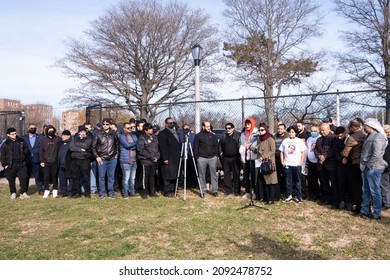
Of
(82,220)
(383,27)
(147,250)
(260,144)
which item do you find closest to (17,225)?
(82,220)

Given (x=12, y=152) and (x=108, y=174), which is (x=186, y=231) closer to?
(x=108, y=174)

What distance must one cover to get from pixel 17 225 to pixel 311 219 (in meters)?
5.59

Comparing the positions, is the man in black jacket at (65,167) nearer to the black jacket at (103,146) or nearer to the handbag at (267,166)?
the black jacket at (103,146)

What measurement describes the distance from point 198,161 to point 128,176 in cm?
181

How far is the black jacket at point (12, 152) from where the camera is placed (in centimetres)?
911

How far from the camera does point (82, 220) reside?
697cm

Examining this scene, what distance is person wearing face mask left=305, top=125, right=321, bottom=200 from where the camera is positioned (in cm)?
818

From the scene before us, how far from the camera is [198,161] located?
903cm

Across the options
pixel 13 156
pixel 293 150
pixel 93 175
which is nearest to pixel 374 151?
pixel 293 150

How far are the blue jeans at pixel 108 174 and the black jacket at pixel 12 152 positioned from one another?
7.13ft

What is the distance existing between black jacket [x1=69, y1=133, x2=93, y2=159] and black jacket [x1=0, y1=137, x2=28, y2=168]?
4.56 ft

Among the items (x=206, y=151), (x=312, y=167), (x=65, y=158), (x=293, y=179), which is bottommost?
(x=293, y=179)

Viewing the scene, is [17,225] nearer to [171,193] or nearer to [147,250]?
[147,250]

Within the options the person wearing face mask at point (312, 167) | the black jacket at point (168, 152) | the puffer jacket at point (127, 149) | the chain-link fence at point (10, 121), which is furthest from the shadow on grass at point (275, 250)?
the chain-link fence at point (10, 121)
